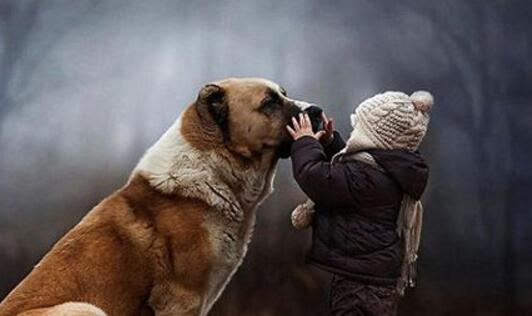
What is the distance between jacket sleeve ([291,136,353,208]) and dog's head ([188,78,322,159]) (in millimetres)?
→ 185

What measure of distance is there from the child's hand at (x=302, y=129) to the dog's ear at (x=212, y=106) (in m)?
0.25

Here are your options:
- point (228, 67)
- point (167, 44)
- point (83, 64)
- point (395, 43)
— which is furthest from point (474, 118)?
point (83, 64)

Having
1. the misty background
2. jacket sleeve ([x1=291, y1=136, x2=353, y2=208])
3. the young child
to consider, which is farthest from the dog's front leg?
the misty background

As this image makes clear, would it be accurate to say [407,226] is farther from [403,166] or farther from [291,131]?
[291,131]

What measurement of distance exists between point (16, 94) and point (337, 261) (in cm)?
275

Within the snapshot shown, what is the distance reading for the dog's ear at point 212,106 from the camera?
9.67 feet

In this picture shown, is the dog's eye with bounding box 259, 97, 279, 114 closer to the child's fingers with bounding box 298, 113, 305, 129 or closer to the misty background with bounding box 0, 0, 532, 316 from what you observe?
the child's fingers with bounding box 298, 113, 305, 129

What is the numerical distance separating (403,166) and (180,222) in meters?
0.82

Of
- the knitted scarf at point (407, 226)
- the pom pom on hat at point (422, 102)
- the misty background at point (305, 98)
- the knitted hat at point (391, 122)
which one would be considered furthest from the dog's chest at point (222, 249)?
the misty background at point (305, 98)

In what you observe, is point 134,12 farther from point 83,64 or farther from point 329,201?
point 329,201

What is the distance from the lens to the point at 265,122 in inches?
116

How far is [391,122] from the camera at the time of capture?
278 cm

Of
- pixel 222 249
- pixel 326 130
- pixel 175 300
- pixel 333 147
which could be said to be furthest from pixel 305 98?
pixel 175 300

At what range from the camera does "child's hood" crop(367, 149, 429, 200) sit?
276 cm
